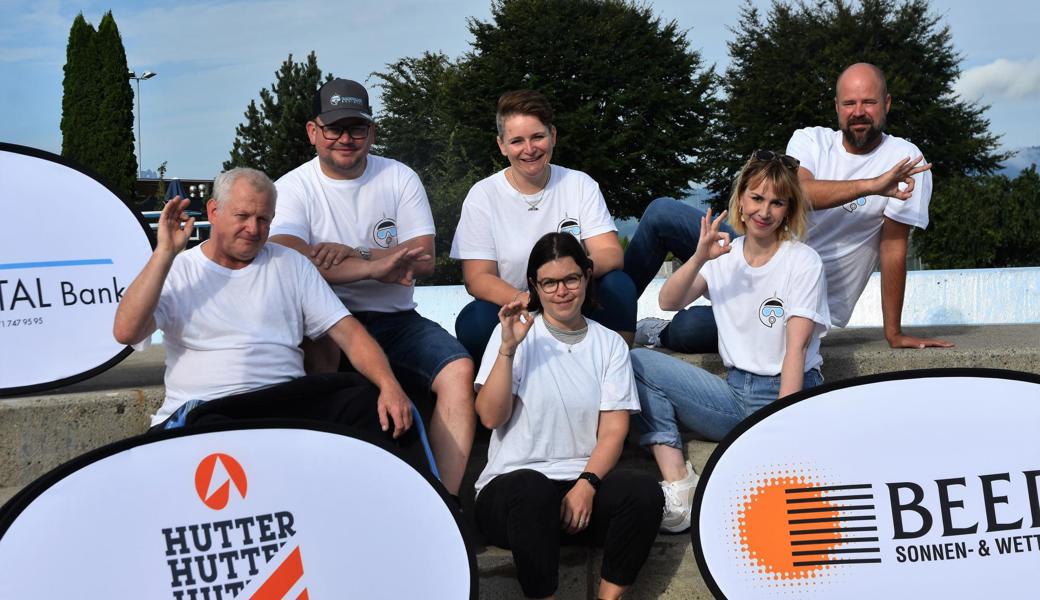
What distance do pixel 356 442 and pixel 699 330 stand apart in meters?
1.80

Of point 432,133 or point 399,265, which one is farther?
point 432,133

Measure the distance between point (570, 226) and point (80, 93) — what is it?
29.8m

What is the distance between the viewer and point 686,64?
38156 millimetres

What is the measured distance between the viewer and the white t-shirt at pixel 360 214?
12.4 ft

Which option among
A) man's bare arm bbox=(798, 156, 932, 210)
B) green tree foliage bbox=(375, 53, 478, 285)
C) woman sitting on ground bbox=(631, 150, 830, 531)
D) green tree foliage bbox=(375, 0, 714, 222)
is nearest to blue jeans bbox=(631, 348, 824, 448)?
woman sitting on ground bbox=(631, 150, 830, 531)

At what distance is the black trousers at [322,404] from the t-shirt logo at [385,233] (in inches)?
32.7

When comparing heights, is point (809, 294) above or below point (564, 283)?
below

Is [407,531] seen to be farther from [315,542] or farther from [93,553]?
[93,553]

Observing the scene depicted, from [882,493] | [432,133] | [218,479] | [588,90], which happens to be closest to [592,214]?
[882,493]

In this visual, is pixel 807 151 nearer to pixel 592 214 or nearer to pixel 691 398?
pixel 592 214

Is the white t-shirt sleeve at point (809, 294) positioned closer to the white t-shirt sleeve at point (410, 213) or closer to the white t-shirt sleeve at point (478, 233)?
the white t-shirt sleeve at point (478, 233)

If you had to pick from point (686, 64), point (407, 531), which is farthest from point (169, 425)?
point (686, 64)

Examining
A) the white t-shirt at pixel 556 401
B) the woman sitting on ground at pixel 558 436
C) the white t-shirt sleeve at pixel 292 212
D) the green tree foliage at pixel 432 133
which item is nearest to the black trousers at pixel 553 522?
the woman sitting on ground at pixel 558 436

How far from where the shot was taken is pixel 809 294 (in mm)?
3420
